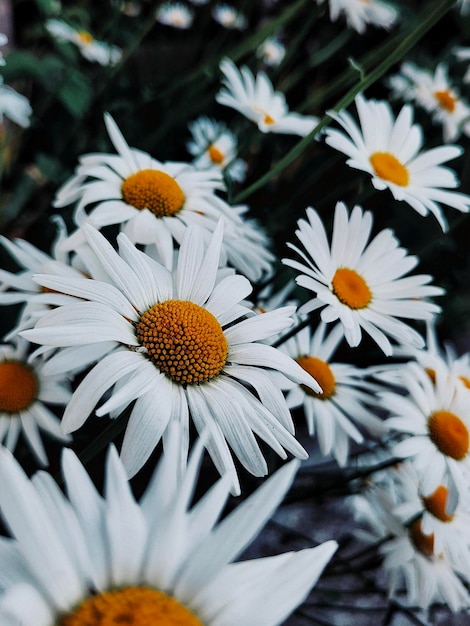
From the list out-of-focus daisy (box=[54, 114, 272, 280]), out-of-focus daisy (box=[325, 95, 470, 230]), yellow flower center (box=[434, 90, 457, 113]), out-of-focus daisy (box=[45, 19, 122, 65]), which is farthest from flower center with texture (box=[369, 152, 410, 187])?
out-of-focus daisy (box=[45, 19, 122, 65])

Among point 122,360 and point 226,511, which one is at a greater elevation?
point 122,360

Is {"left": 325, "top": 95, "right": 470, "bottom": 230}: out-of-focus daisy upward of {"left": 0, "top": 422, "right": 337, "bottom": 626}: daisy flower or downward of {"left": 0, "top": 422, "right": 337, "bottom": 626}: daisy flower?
upward

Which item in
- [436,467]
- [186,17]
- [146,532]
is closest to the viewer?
[146,532]

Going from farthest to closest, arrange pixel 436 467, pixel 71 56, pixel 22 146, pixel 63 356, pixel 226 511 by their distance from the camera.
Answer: pixel 22 146 < pixel 71 56 < pixel 226 511 < pixel 436 467 < pixel 63 356

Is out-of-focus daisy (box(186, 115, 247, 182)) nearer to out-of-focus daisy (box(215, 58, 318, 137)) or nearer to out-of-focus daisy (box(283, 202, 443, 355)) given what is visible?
out-of-focus daisy (box(215, 58, 318, 137))

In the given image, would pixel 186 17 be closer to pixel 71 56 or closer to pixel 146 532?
pixel 71 56

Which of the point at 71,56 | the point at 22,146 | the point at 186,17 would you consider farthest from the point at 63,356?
the point at 186,17

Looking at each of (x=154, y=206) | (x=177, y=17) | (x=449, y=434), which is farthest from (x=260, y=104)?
(x=177, y=17)

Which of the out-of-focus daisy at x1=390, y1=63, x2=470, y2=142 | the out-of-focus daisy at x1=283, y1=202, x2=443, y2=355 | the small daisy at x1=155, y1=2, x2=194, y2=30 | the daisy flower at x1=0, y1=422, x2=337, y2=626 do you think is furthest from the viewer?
the small daisy at x1=155, y1=2, x2=194, y2=30
